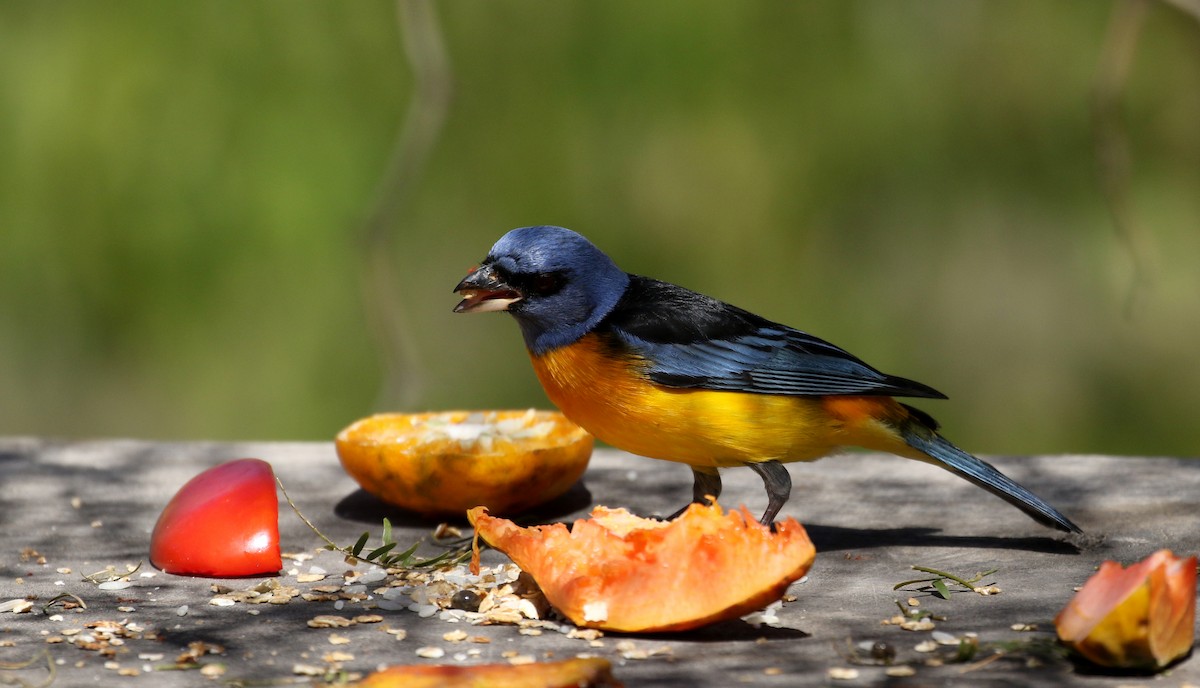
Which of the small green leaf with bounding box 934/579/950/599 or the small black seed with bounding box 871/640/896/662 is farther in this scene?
the small green leaf with bounding box 934/579/950/599

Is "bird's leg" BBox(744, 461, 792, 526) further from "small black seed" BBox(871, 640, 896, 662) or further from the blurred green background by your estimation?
the blurred green background

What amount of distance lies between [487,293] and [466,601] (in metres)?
1.03

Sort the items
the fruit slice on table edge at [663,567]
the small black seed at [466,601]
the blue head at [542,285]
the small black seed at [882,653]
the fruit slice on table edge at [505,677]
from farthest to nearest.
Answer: the blue head at [542,285] < the small black seed at [466,601] < the fruit slice on table edge at [663,567] < the small black seed at [882,653] < the fruit slice on table edge at [505,677]

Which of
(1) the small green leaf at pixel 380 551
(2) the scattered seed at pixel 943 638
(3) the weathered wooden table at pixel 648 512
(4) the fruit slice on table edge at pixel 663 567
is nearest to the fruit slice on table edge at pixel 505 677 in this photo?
(3) the weathered wooden table at pixel 648 512

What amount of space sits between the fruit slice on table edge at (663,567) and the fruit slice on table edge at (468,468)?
0.68m

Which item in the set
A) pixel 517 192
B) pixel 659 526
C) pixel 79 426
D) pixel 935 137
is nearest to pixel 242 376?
pixel 79 426

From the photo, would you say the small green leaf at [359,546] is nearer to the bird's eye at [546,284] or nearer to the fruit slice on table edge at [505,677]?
the bird's eye at [546,284]

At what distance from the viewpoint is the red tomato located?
3.59 metres

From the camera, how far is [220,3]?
8344 mm

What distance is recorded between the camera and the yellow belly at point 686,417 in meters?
3.73

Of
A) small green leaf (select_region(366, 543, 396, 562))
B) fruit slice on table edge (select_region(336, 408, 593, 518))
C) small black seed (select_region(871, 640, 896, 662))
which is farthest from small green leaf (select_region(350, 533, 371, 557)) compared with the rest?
small black seed (select_region(871, 640, 896, 662))

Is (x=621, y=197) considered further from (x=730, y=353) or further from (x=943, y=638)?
(x=943, y=638)

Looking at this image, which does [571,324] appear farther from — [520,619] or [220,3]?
[220,3]

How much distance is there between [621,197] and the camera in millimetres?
8188
